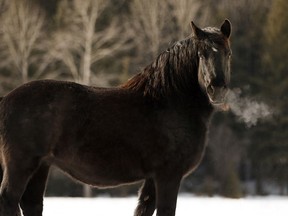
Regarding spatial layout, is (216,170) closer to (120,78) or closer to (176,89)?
(120,78)

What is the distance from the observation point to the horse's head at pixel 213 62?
5.91 metres

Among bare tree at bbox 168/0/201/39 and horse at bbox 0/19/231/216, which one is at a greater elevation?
bare tree at bbox 168/0/201/39

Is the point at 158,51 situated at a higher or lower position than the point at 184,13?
lower

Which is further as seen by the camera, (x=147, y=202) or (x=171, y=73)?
(x=147, y=202)

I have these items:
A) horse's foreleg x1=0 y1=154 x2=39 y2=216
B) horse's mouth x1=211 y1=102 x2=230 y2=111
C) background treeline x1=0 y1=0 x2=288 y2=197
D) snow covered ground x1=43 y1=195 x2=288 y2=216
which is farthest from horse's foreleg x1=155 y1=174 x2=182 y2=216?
background treeline x1=0 y1=0 x2=288 y2=197

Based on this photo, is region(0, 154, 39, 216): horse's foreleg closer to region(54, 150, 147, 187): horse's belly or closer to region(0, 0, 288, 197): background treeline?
region(54, 150, 147, 187): horse's belly

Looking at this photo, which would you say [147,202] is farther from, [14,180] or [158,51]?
[158,51]

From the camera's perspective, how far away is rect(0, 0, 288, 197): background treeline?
28.1 meters

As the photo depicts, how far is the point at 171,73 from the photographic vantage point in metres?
6.36

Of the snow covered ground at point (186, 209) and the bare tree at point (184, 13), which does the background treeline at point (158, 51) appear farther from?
the snow covered ground at point (186, 209)

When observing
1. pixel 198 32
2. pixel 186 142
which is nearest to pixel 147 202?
pixel 186 142

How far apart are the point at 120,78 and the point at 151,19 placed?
336 cm

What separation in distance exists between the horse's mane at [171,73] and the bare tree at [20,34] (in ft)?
70.2

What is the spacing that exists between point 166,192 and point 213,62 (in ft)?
3.84
